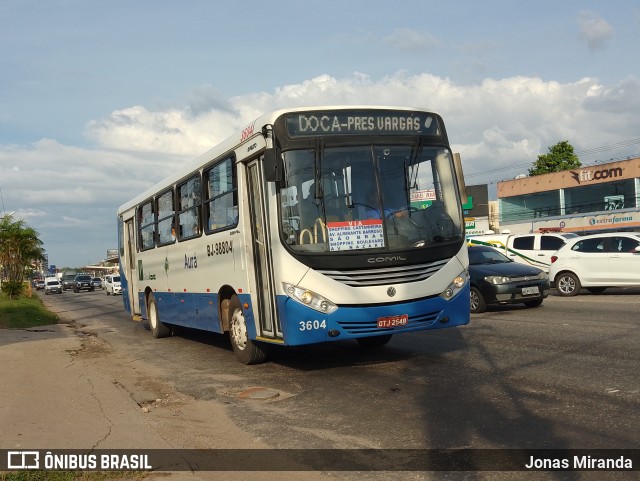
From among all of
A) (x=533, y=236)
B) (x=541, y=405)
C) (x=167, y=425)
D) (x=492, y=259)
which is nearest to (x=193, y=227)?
(x=167, y=425)

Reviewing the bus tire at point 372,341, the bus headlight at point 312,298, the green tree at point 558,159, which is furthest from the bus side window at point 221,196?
the green tree at point 558,159

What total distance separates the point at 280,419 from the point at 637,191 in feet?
155

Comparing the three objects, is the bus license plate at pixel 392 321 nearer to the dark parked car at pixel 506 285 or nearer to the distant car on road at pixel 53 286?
the dark parked car at pixel 506 285

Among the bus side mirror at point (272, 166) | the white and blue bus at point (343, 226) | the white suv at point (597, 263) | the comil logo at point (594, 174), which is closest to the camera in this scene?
the bus side mirror at point (272, 166)

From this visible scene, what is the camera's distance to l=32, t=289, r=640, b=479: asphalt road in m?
6.26

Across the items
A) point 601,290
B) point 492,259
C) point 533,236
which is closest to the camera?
point 492,259

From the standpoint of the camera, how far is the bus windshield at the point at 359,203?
350 inches

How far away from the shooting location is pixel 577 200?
54.2m

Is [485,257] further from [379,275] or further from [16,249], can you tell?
[16,249]

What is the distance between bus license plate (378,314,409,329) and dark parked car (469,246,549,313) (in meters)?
8.14

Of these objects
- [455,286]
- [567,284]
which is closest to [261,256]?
[455,286]

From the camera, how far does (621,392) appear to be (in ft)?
23.8

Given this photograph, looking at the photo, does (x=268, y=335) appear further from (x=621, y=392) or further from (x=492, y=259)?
(x=492, y=259)

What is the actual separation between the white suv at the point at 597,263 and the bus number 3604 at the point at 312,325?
13.0m
